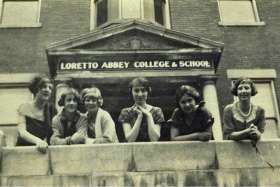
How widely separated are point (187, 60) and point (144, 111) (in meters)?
9.00

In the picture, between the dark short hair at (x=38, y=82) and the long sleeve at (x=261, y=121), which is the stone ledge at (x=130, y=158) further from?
the dark short hair at (x=38, y=82)

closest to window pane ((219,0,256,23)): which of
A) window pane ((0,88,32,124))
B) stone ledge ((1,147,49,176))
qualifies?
window pane ((0,88,32,124))

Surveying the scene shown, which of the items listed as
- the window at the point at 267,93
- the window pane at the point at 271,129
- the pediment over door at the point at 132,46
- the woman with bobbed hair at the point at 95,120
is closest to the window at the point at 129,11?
the pediment over door at the point at 132,46

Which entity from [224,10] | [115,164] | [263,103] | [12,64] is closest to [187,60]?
[263,103]

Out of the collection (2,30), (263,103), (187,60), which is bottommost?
(263,103)

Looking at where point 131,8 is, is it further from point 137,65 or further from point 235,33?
point 235,33

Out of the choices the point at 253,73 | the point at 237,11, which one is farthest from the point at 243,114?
the point at 237,11

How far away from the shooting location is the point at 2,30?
2141 cm

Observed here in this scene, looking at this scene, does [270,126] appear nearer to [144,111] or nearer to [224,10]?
[224,10]

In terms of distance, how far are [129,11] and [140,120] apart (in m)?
11.1

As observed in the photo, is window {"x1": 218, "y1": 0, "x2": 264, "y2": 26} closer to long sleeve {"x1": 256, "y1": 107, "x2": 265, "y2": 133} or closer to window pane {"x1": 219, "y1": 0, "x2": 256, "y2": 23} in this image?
window pane {"x1": 219, "y1": 0, "x2": 256, "y2": 23}

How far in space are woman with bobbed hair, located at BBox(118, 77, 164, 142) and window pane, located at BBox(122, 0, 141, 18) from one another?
10397 millimetres

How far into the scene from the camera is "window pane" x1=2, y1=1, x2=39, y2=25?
864 inches


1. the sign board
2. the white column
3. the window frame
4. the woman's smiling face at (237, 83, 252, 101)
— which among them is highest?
the sign board
